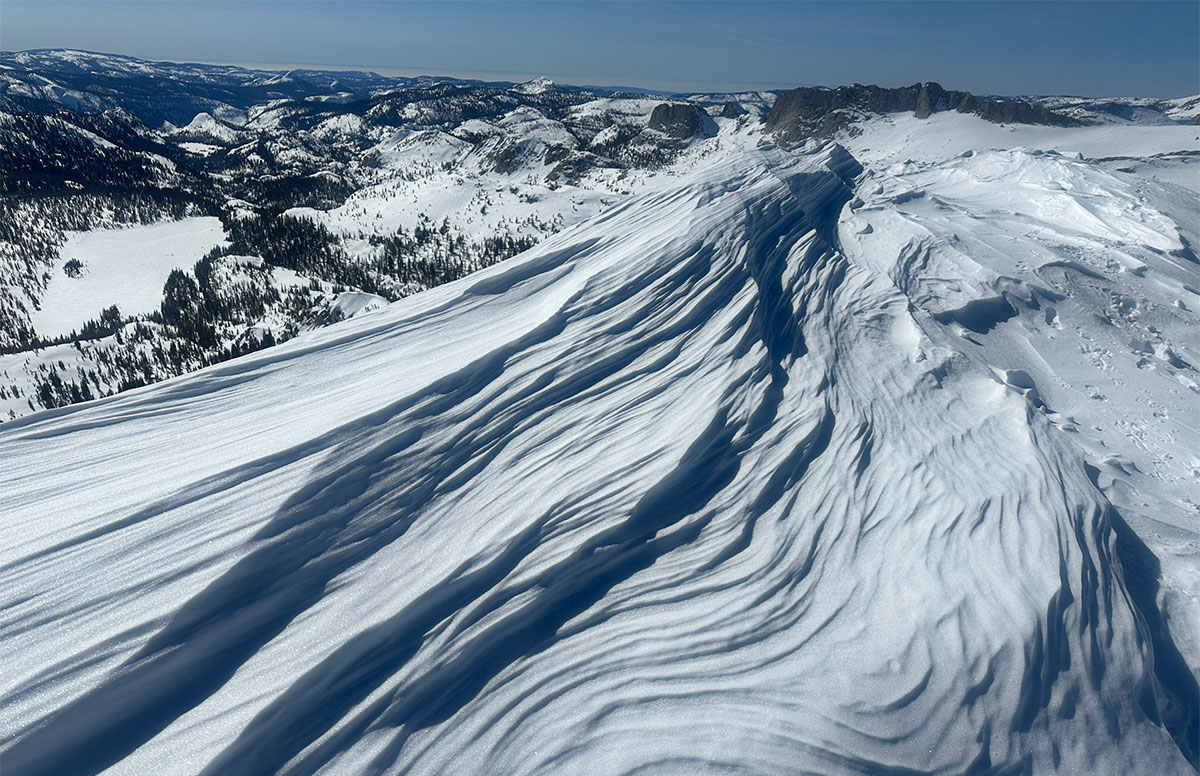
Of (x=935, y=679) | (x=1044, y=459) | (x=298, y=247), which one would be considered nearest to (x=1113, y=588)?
(x=1044, y=459)

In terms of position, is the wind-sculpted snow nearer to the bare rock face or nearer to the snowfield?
the snowfield

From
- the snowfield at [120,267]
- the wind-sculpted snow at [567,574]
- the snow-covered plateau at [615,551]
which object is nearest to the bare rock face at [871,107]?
the snow-covered plateau at [615,551]

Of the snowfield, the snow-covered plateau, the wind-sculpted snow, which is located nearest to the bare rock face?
the snow-covered plateau

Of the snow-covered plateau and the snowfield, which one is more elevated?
the snow-covered plateau

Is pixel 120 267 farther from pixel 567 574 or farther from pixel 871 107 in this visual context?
pixel 871 107

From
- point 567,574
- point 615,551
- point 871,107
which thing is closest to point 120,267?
point 567,574

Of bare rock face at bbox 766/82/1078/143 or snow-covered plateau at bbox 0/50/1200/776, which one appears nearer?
snow-covered plateau at bbox 0/50/1200/776

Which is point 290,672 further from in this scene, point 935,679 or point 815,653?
point 935,679
